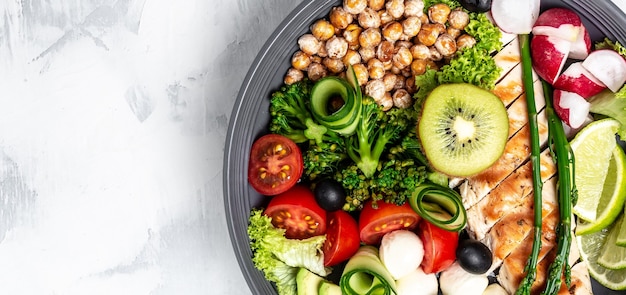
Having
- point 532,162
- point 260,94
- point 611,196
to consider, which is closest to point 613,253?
point 611,196

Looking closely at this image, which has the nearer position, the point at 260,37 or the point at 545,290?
the point at 545,290

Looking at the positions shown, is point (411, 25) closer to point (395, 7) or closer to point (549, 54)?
point (395, 7)

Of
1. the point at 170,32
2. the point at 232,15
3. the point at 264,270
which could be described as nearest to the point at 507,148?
the point at 264,270

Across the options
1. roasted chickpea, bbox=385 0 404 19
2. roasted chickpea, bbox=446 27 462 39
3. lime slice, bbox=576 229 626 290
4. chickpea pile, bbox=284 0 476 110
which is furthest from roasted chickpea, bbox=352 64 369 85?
lime slice, bbox=576 229 626 290

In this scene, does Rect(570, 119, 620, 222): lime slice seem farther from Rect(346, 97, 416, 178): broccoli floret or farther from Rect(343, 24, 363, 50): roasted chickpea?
Rect(343, 24, 363, 50): roasted chickpea

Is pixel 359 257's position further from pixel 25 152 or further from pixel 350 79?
pixel 25 152

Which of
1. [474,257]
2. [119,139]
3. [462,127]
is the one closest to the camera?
[462,127]
